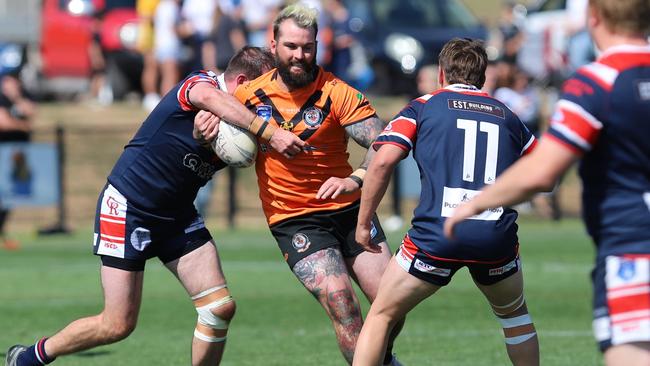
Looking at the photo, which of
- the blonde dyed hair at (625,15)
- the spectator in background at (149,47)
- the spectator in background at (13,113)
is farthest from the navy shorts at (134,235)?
the spectator in background at (149,47)

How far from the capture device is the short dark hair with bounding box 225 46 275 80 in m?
7.23

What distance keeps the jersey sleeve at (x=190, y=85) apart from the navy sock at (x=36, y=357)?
163cm

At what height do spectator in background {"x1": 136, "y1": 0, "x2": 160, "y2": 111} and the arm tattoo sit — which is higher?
the arm tattoo

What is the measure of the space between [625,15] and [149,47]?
18452 millimetres

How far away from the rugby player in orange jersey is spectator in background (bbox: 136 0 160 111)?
15498 mm

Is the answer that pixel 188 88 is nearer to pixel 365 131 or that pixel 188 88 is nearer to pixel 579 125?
pixel 365 131

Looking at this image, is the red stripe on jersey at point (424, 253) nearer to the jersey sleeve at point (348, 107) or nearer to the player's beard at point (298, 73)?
the jersey sleeve at point (348, 107)

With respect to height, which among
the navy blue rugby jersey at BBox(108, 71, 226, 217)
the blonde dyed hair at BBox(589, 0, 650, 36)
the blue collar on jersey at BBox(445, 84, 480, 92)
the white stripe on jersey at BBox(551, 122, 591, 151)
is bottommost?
the navy blue rugby jersey at BBox(108, 71, 226, 217)

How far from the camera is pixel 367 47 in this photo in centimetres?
2316

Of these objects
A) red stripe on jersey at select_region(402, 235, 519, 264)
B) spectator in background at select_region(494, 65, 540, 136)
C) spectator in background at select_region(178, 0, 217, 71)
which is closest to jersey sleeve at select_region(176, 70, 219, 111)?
red stripe on jersey at select_region(402, 235, 519, 264)

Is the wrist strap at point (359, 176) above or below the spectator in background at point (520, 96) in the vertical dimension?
above

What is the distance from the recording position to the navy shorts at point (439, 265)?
6.20 m

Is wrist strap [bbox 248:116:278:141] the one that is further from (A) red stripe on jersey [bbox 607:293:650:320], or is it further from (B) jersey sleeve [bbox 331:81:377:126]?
(A) red stripe on jersey [bbox 607:293:650:320]

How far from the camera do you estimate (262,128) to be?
6.71 meters
